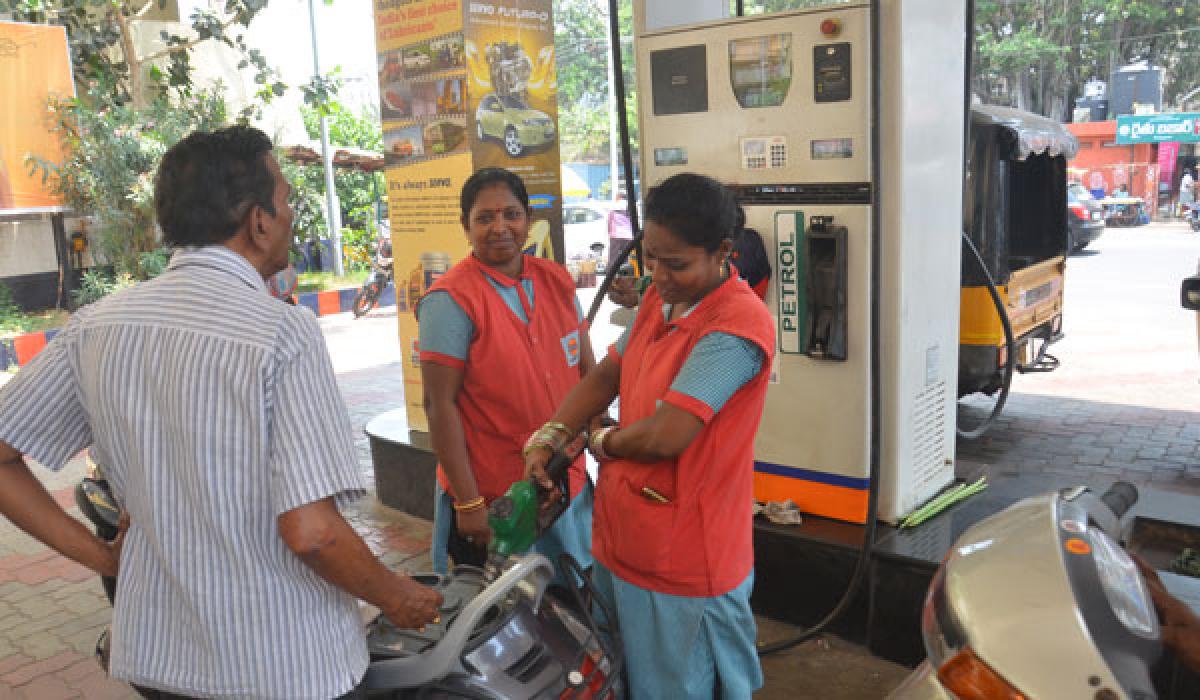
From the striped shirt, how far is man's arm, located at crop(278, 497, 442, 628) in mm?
33

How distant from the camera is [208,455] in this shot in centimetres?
149

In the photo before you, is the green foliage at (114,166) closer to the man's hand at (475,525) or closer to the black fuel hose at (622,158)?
the black fuel hose at (622,158)

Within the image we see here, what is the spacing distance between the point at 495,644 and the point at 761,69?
2.47 metres

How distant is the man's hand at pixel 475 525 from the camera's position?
2596 mm

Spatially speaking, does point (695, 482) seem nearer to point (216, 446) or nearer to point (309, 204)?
point (216, 446)

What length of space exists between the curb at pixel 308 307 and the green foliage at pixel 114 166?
1199mm

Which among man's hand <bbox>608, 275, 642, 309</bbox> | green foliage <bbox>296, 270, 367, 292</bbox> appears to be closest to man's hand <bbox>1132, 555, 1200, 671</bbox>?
man's hand <bbox>608, 275, 642, 309</bbox>

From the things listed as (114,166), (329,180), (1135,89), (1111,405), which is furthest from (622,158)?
(1135,89)

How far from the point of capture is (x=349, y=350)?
1094cm

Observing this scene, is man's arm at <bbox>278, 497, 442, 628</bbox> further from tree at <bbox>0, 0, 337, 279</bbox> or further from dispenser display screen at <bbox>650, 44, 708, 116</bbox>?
tree at <bbox>0, 0, 337, 279</bbox>

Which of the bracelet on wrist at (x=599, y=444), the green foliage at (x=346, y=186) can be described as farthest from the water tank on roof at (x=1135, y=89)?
the bracelet on wrist at (x=599, y=444)

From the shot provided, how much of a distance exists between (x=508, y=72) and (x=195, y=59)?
31.3ft

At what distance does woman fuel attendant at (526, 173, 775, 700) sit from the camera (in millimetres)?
1916

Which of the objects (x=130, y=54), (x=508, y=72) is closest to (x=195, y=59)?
(x=130, y=54)
